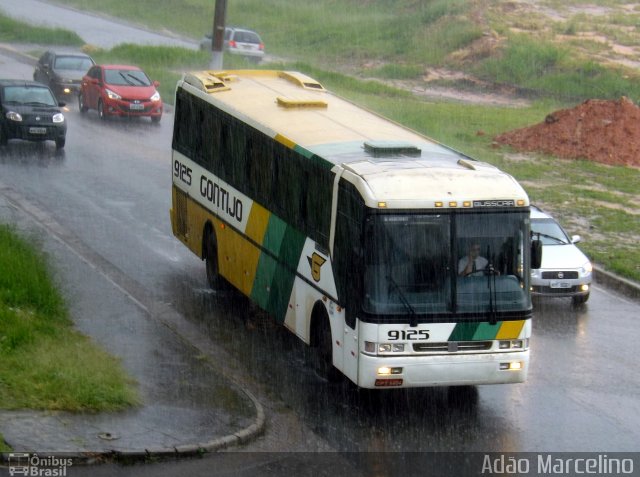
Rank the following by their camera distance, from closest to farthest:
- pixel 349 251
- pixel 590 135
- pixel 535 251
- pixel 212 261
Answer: pixel 349 251, pixel 535 251, pixel 212 261, pixel 590 135

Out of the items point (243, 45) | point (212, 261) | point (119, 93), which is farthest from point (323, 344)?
point (243, 45)

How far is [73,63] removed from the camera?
134 ft

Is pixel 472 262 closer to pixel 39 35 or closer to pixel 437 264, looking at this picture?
pixel 437 264

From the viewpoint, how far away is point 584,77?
161ft

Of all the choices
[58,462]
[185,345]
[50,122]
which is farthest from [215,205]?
[50,122]

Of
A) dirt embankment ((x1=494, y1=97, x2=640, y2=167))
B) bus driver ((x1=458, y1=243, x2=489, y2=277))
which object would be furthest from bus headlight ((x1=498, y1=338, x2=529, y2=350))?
dirt embankment ((x1=494, y1=97, x2=640, y2=167))

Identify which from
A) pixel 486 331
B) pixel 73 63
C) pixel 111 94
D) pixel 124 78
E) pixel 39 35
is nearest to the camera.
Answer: pixel 486 331

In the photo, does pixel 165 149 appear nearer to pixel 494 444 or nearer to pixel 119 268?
pixel 119 268

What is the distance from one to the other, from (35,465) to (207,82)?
9.51 m

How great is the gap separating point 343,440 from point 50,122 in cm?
1930

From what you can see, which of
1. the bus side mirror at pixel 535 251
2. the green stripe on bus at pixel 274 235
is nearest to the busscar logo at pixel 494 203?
the bus side mirror at pixel 535 251

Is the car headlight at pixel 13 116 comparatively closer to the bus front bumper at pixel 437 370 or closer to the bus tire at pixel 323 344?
the bus tire at pixel 323 344

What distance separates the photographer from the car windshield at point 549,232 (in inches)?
794

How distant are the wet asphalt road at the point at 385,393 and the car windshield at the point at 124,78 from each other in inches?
460
